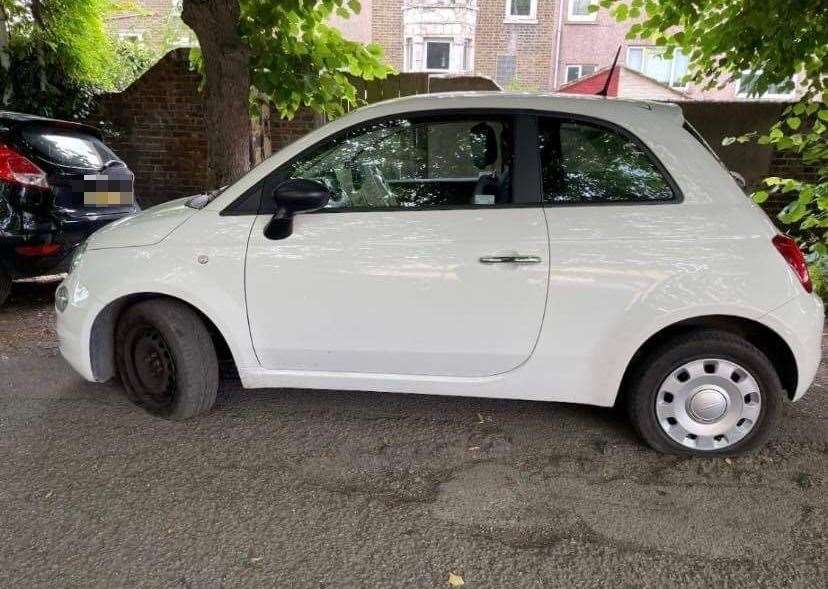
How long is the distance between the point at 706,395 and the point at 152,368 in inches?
113

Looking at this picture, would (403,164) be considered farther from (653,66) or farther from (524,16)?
(653,66)

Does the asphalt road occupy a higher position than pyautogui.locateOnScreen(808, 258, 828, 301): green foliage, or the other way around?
pyautogui.locateOnScreen(808, 258, 828, 301): green foliage

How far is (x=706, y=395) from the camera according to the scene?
9.23ft

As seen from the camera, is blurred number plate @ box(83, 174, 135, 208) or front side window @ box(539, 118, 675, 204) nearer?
front side window @ box(539, 118, 675, 204)

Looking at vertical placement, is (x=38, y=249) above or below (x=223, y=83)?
below

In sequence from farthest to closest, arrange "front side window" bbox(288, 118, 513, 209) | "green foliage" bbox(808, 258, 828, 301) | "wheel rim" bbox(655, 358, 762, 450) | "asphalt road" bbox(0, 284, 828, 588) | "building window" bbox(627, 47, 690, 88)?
"building window" bbox(627, 47, 690, 88) < "green foliage" bbox(808, 258, 828, 301) < "front side window" bbox(288, 118, 513, 209) < "wheel rim" bbox(655, 358, 762, 450) < "asphalt road" bbox(0, 284, 828, 588)

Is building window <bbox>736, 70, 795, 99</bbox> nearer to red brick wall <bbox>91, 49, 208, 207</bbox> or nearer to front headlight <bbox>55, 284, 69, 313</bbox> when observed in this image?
front headlight <bbox>55, 284, 69, 313</bbox>

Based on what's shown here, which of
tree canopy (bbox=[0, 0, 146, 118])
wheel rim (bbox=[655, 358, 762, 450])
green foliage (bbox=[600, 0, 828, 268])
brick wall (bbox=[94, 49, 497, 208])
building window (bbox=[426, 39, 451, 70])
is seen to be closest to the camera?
wheel rim (bbox=[655, 358, 762, 450])

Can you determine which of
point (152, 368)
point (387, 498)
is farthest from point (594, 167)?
point (152, 368)

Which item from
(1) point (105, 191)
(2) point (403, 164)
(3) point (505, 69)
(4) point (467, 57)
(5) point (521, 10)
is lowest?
(1) point (105, 191)

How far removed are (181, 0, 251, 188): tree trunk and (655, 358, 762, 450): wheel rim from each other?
374 centimetres

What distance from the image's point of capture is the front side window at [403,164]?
9.69 feet

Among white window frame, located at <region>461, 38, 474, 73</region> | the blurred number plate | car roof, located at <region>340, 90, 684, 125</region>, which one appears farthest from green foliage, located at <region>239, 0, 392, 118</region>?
white window frame, located at <region>461, 38, 474, 73</region>

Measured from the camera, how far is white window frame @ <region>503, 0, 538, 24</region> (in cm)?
1895
